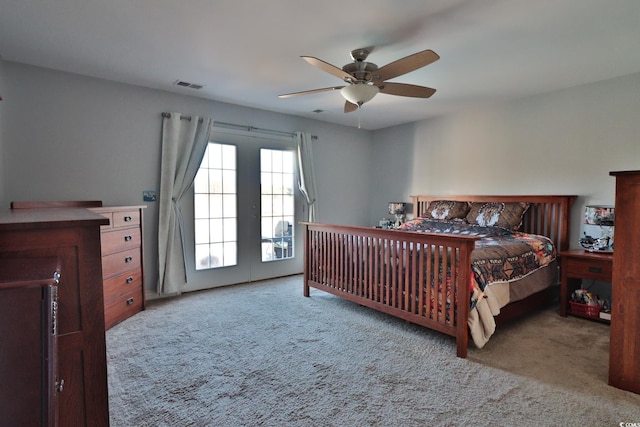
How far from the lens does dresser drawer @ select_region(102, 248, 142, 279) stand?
2.91 m

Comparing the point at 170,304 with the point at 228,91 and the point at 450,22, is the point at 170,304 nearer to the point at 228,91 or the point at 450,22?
the point at 228,91

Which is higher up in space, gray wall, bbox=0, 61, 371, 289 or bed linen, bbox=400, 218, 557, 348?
gray wall, bbox=0, 61, 371, 289

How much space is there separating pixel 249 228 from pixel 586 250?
151 inches

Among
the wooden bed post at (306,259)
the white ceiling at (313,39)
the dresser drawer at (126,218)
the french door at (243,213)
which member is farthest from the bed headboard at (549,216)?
the dresser drawer at (126,218)

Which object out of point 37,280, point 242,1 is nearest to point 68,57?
Answer: point 242,1

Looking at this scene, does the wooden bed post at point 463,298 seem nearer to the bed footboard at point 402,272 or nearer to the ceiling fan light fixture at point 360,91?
the bed footboard at point 402,272

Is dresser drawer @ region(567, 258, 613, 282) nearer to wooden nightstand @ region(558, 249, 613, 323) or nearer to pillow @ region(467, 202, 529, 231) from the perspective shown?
wooden nightstand @ region(558, 249, 613, 323)

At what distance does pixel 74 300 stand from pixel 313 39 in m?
2.30

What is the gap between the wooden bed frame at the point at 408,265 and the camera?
2.48 metres

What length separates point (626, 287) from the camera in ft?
6.44

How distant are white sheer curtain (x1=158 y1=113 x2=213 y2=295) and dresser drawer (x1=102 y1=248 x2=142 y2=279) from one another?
41 centimetres

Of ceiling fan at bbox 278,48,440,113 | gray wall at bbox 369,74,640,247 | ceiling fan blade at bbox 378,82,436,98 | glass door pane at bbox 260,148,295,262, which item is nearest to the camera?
ceiling fan at bbox 278,48,440,113

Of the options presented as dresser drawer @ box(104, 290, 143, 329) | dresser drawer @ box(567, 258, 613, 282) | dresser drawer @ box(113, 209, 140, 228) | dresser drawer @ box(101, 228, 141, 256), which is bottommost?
dresser drawer @ box(104, 290, 143, 329)

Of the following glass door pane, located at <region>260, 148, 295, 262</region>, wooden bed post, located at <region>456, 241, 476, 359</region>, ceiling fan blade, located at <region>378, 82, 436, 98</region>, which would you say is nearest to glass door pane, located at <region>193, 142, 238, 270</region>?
glass door pane, located at <region>260, 148, 295, 262</region>
